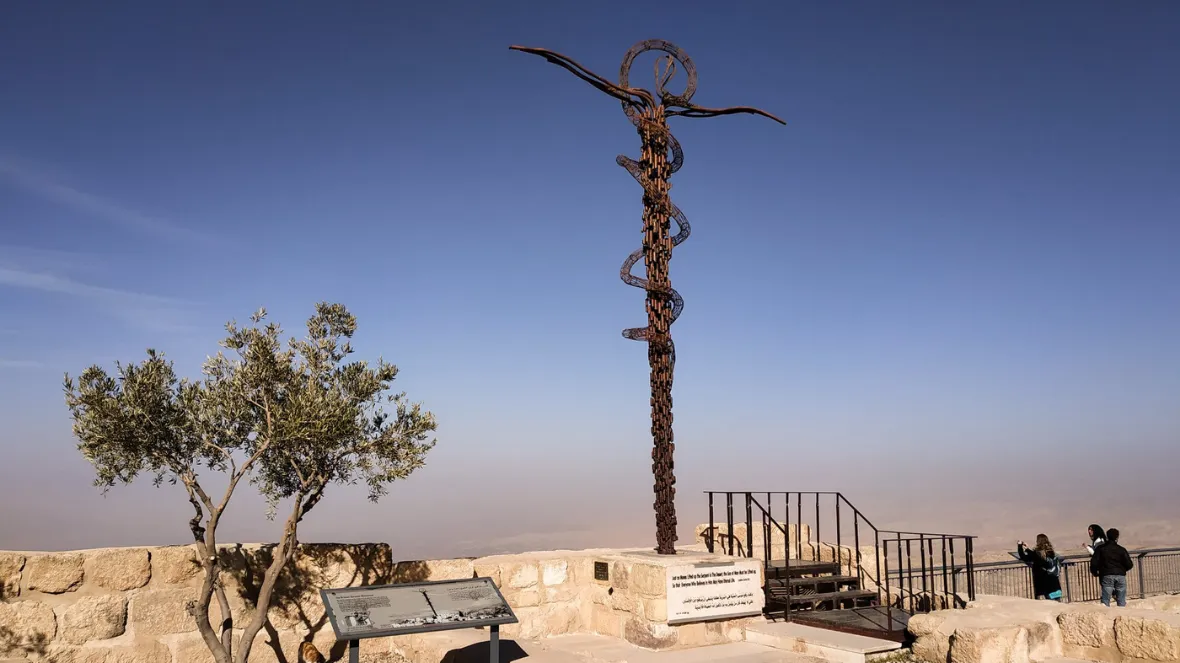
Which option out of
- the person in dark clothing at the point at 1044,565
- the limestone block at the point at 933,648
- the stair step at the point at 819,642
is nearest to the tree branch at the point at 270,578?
the stair step at the point at 819,642

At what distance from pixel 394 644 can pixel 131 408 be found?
4.59m

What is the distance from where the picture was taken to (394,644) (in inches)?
430

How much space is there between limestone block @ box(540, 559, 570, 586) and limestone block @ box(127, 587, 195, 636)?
432 cm

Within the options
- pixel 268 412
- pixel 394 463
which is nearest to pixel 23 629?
pixel 268 412

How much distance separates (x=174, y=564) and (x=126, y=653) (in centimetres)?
105

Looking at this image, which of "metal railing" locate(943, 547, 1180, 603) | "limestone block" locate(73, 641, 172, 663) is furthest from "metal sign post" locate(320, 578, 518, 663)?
"metal railing" locate(943, 547, 1180, 603)

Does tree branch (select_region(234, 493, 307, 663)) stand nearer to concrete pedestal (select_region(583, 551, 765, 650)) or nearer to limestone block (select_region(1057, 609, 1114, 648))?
concrete pedestal (select_region(583, 551, 765, 650))

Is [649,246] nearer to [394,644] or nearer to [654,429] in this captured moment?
[654,429]

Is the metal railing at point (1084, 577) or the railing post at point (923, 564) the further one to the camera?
→ the metal railing at point (1084, 577)

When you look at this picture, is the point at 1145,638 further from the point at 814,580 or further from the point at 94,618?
the point at 94,618

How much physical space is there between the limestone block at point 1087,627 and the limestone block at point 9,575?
12.0m

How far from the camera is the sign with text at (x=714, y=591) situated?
10734 millimetres

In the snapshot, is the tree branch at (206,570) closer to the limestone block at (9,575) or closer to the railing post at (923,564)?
the limestone block at (9,575)

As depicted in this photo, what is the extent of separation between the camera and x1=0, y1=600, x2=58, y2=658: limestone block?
891 centimetres
